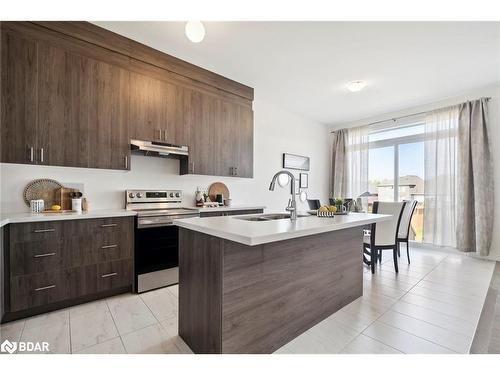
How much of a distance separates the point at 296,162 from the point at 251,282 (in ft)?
13.0

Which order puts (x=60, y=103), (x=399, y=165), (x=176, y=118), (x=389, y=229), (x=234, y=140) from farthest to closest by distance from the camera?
(x=399, y=165) < (x=234, y=140) < (x=389, y=229) < (x=176, y=118) < (x=60, y=103)

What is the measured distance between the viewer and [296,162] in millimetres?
5051

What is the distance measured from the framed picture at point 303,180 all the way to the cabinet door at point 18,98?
4.42m

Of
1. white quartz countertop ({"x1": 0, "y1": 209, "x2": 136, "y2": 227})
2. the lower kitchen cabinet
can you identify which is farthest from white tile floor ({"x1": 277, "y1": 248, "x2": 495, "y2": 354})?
white quartz countertop ({"x1": 0, "y1": 209, "x2": 136, "y2": 227})

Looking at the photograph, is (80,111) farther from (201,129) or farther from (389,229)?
(389,229)

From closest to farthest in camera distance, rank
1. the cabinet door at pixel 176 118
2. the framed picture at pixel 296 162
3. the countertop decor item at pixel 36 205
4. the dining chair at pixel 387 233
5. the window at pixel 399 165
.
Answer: the countertop decor item at pixel 36 205 → the cabinet door at pixel 176 118 → the dining chair at pixel 387 233 → the window at pixel 399 165 → the framed picture at pixel 296 162

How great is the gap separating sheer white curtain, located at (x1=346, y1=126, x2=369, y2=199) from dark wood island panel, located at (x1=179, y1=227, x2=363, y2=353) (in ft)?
12.1

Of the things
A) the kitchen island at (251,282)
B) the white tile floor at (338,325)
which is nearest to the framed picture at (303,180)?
the white tile floor at (338,325)

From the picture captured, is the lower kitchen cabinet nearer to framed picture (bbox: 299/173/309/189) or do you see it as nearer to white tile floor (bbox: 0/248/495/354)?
white tile floor (bbox: 0/248/495/354)

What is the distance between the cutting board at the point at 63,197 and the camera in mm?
2359

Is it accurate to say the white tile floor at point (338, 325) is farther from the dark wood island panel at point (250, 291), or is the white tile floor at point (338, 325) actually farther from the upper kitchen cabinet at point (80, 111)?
the upper kitchen cabinet at point (80, 111)

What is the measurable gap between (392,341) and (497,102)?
429cm

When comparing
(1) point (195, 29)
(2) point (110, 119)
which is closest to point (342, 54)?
(1) point (195, 29)

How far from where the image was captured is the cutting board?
2359 millimetres
